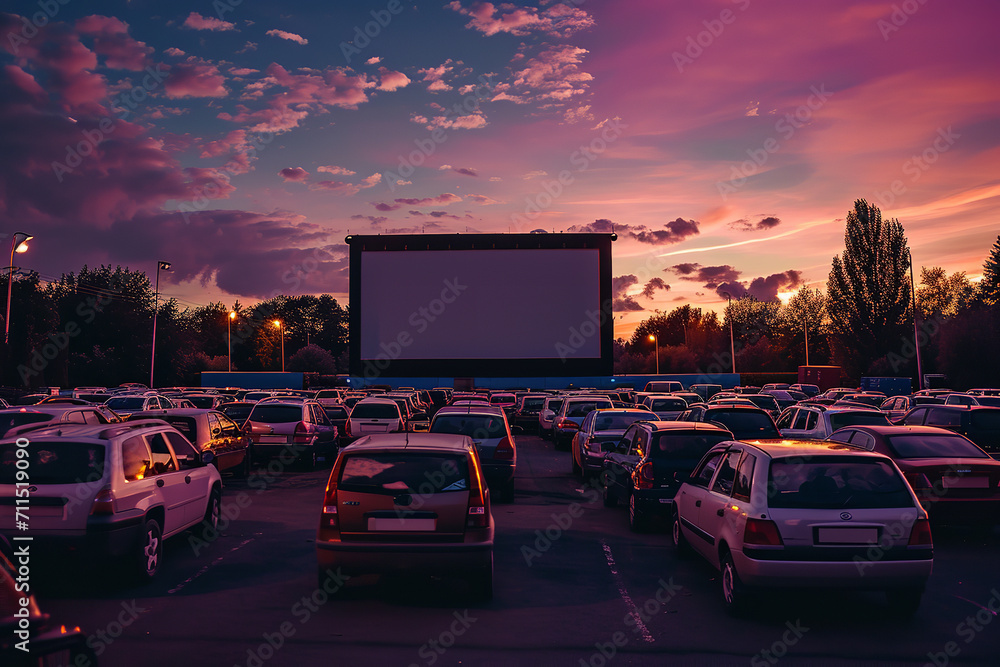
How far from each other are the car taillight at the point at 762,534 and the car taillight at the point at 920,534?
1.09m

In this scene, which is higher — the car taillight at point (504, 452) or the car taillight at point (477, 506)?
the car taillight at point (477, 506)

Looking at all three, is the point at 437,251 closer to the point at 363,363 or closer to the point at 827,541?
the point at 363,363

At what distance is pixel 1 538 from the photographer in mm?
3859

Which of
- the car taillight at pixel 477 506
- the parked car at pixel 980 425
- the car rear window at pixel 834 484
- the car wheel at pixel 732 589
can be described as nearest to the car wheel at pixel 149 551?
the car taillight at pixel 477 506

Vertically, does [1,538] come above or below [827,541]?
above

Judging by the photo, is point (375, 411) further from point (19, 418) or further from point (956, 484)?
point (956, 484)

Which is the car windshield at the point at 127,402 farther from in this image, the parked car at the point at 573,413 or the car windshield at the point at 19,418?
the parked car at the point at 573,413

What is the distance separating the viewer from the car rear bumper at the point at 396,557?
7.02 meters

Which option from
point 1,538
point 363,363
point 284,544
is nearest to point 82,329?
point 363,363

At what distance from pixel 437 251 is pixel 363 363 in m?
8.23

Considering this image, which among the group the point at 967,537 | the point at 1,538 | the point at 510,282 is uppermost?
the point at 510,282

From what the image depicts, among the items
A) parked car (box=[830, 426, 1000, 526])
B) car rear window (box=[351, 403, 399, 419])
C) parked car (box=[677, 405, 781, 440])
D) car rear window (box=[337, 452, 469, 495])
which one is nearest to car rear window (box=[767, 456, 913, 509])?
car rear window (box=[337, 452, 469, 495])

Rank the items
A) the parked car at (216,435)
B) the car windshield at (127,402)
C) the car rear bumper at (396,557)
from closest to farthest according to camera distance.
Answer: the car rear bumper at (396,557), the parked car at (216,435), the car windshield at (127,402)

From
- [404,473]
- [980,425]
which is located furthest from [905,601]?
[980,425]
